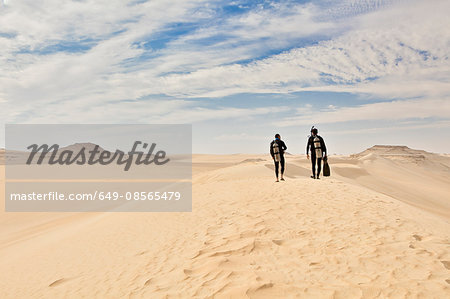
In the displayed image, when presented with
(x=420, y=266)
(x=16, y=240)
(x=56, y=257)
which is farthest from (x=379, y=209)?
(x=16, y=240)

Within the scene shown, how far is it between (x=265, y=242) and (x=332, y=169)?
1729 centimetres

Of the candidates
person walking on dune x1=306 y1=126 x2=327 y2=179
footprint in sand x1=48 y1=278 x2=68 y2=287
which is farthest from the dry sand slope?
person walking on dune x1=306 y1=126 x2=327 y2=179

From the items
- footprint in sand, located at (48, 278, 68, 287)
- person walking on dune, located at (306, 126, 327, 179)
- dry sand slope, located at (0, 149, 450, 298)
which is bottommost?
footprint in sand, located at (48, 278, 68, 287)

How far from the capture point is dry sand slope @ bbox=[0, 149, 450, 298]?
15.8ft

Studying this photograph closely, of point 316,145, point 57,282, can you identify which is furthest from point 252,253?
point 316,145

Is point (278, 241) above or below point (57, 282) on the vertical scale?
above

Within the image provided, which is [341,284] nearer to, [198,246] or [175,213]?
[198,246]

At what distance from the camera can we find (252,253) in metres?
6.02

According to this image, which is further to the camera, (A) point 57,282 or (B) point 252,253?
(A) point 57,282

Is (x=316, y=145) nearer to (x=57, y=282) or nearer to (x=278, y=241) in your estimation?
(x=278, y=241)

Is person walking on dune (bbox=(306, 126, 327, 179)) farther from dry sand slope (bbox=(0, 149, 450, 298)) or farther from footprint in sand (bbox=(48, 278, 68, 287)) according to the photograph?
footprint in sand (bbox=(48, 278, 68, 287))

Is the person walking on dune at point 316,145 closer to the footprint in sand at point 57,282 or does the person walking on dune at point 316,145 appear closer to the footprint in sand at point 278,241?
the footprint in sand at point 278,241

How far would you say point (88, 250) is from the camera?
7824 millimetres

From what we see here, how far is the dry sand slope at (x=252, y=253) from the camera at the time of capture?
4801 millimetres
